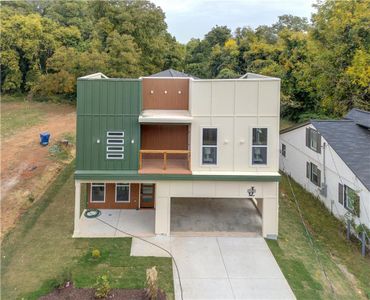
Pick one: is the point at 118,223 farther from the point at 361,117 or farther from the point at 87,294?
the point at 361,117

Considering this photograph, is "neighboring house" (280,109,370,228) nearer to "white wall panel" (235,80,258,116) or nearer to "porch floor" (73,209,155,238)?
"white wall panel" (235,80,258,116)

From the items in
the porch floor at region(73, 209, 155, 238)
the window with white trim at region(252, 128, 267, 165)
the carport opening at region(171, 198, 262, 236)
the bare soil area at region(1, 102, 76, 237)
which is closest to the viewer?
the window with white trim at region(252, 128, 267, 165)

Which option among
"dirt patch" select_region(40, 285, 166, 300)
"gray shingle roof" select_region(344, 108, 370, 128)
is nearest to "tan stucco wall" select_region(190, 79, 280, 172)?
"dirt patch" select_region(40, 285, 166, 300)

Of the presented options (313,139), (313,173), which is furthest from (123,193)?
(313,139)

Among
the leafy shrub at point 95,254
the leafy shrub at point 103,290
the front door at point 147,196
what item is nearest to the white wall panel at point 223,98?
the front door at point 147,196

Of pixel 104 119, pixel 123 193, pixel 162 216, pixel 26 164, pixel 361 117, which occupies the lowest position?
pixel 162 216

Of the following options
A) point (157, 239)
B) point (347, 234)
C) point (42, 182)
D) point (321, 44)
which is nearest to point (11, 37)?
point (42, 182)

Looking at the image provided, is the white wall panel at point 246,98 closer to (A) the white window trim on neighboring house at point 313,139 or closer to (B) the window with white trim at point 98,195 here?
(A) the white window trim on neighboring house at point 313,139
